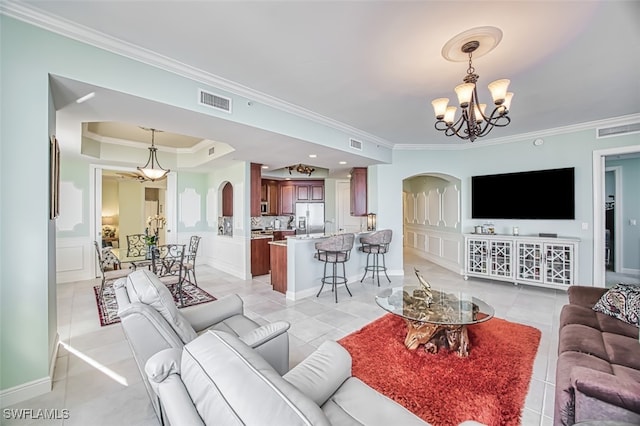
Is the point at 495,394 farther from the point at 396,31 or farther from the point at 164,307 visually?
the point at 396,31

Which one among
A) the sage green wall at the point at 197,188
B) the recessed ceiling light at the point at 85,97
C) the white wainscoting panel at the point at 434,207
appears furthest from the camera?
the white wainscoting panel at the point at 434,207

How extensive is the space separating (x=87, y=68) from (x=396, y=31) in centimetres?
257

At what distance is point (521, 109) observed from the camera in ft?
12.5

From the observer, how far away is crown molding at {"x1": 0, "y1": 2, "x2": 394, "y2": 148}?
1.96 metres

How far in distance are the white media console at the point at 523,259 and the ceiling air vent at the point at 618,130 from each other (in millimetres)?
1738

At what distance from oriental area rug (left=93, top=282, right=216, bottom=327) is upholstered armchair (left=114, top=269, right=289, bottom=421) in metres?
2.11

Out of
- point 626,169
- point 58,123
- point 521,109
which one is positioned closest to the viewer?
point 58,123

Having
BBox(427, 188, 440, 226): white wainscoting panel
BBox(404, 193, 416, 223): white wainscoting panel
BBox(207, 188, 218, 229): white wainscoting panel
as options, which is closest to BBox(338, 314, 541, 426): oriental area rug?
BBox(427, 188, 440, 226): white wainscoting panel

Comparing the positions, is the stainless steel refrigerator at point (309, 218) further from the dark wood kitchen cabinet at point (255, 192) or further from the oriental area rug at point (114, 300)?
the oriental area rug at point (114, 300)

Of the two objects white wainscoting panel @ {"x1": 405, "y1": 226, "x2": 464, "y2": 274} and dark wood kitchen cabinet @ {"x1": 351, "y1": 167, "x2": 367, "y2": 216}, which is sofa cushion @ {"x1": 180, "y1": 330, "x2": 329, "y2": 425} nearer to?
dark wood kitchen cabinet @ {"x1": 351, "y1": 167, "x2": 367, "y2": 216}

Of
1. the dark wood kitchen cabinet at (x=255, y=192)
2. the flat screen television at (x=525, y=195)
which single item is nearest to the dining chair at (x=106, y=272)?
the dark wood kitchen cabinet at (x=255, y=192)

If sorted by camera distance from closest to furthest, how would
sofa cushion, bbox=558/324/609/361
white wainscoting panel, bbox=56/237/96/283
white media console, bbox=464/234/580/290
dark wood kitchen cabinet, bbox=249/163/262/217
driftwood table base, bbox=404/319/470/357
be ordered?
sofa cushion, bbox=558/324/609/361 < driftwood table base, bbox=404/319/470/357 < white media console, bbox=464/234/580/290 < white wainscoting panel, bbox=56/237/96/283 < dark wood kitchen cabinet, bbox=249/163/262/217

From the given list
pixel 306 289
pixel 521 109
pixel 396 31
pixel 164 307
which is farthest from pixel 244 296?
pixel 521 109

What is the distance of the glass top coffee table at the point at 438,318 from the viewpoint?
2.49 m
